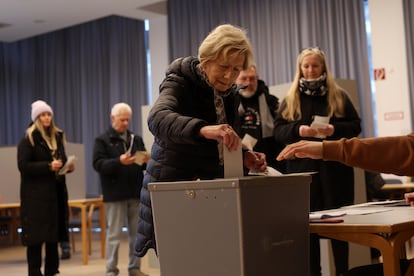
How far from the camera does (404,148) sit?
2248 mm

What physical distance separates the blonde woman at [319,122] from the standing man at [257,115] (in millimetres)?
244

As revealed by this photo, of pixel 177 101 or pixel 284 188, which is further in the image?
pixel 177 101

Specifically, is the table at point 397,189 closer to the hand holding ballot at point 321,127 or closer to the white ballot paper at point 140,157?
the white ballot paper at point 140,157

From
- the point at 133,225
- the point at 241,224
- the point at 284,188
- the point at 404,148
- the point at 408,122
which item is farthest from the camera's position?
the point at 408,122

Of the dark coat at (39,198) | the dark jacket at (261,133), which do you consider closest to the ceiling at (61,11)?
the dark coat at (39,198)

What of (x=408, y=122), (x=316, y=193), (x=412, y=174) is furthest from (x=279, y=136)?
(x=408, y=122)

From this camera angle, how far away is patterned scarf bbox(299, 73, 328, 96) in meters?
3.92

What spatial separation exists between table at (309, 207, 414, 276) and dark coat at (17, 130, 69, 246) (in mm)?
3702

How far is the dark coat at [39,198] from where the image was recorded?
534 centimetres

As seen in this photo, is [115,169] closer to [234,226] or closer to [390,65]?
[390,65]

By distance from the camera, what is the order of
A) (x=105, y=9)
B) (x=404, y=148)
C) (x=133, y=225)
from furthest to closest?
(x=105, y=9), (x=133, y=225), (x=404, y=148)

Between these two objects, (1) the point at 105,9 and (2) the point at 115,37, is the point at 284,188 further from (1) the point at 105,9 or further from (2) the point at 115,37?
(2) the point at 115,37

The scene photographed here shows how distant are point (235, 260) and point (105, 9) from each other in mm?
9022

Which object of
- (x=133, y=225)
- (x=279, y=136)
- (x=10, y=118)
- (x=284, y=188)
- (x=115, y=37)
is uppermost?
(x=115, y=37)
